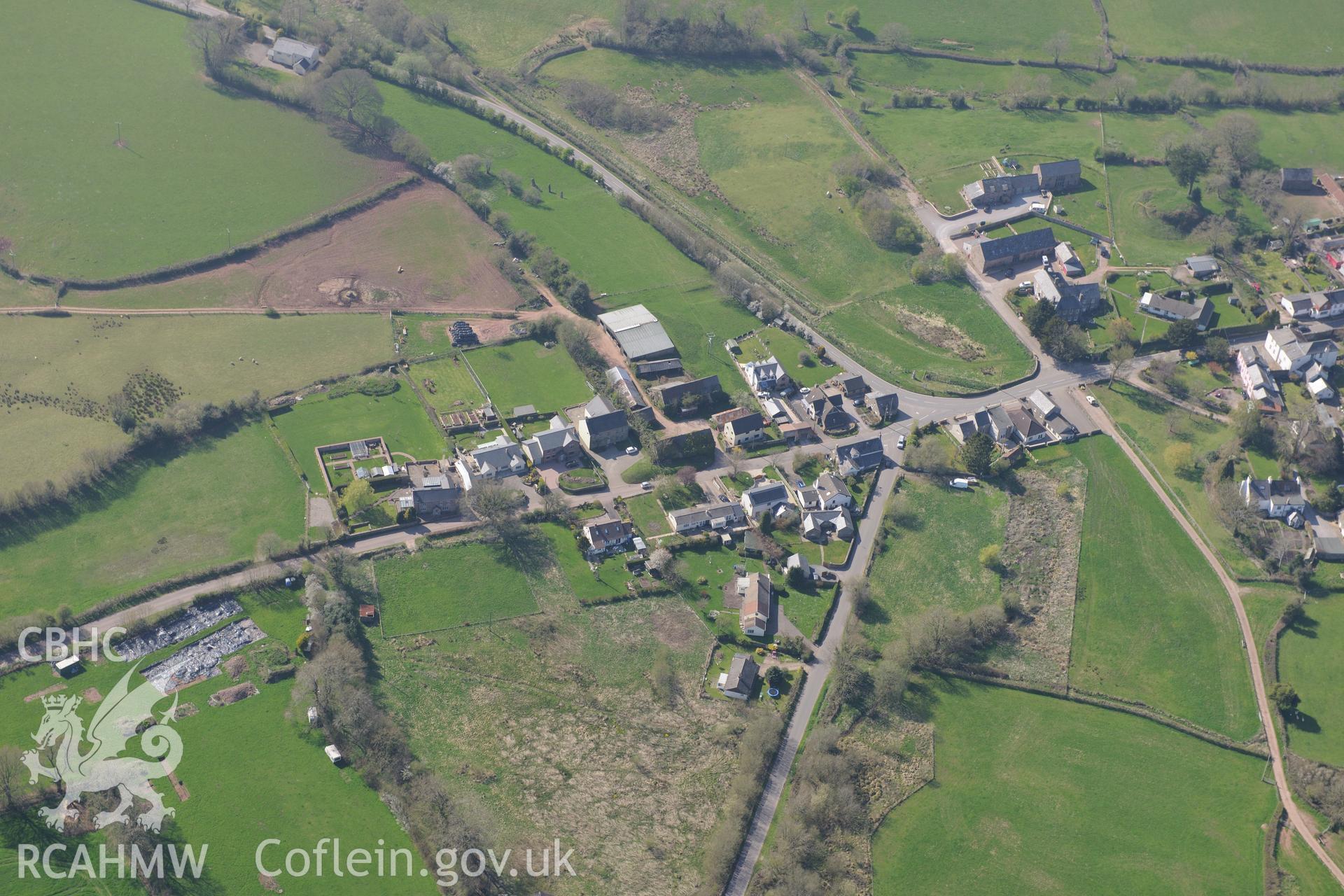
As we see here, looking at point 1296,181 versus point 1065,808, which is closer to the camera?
point 1065,808

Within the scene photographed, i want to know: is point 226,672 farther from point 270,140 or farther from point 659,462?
point 270,140

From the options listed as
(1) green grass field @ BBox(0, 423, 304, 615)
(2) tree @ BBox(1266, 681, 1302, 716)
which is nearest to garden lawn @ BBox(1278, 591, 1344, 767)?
(2) tree @ BBox(1266, 681, 1302, 716)

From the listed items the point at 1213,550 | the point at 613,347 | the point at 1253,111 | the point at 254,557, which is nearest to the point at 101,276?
the point at 254,557

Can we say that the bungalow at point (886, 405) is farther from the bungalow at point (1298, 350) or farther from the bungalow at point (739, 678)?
the bungalow at point (1298, 350)

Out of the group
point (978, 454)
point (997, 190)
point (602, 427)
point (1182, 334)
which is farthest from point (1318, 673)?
point (997, 190)

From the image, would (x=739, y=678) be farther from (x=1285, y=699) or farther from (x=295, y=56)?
(x=295, y=56)

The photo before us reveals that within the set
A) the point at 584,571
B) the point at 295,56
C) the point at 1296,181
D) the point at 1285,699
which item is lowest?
the point at 1285,699
